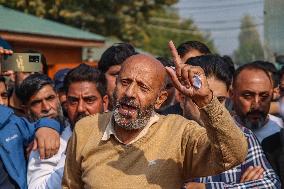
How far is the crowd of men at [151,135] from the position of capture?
3.22m

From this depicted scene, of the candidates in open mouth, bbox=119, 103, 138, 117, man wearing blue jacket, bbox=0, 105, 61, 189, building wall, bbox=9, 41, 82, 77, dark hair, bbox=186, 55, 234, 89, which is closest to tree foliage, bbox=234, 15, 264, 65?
building wall, bbox=9, 41, 82, 77

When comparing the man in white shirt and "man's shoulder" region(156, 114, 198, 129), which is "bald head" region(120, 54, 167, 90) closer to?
"man's shoulder" region(156, 114, 198, 129)

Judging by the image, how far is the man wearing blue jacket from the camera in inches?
167

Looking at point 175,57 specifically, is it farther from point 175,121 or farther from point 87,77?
point 87,77

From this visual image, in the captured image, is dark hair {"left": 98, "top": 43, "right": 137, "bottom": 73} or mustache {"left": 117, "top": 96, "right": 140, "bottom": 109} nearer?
mustache {"left": 117, "top": 96, "right": 140, "bottom": 109}

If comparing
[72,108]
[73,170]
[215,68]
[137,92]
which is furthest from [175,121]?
[72,108]

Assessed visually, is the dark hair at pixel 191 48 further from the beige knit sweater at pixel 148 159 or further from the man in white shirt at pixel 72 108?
the beige knit sweater at pixel 148 159

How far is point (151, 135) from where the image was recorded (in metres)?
3.62

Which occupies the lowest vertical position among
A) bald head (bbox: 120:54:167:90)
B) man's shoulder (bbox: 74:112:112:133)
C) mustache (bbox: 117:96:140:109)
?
man's shoulder (bbox: 74:112:112:133)

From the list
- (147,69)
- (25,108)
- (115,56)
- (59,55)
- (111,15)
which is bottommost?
(59,55)

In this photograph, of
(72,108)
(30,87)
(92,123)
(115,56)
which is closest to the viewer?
(92,123)

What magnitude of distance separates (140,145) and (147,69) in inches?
15.7

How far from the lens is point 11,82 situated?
22.2ft

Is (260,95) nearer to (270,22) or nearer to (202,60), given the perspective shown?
(202,60)
